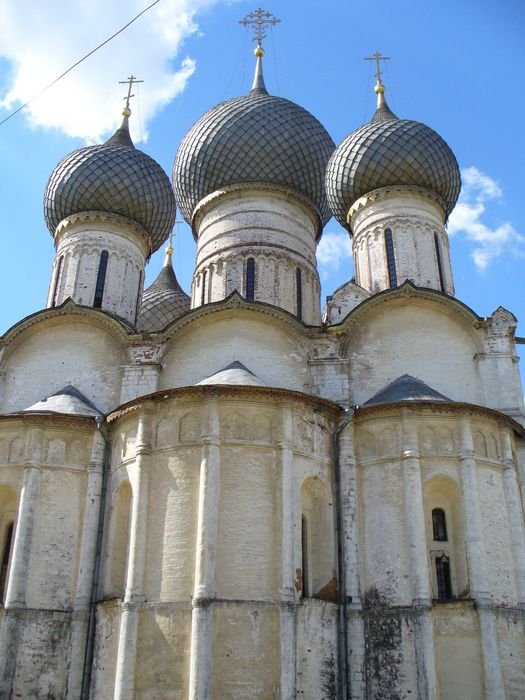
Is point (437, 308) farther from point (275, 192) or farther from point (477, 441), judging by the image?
point (275, 192)

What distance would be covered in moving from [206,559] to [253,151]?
9465mm

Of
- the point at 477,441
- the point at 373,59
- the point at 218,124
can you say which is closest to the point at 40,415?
the point at 477,441

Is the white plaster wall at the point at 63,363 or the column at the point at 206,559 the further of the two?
the white plaster wall at the point at 63,363

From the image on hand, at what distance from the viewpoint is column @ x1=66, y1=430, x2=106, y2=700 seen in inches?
413

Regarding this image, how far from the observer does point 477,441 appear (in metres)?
11.2

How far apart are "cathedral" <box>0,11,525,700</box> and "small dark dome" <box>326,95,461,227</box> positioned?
0.77 metres

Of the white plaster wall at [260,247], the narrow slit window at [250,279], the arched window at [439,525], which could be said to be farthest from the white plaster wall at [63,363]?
the arched window at [439,525]

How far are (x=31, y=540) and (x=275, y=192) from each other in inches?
335

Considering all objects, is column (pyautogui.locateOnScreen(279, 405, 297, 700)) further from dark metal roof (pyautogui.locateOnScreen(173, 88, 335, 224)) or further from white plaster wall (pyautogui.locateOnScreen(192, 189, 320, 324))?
dark metal roof (pyautogui.locateOnScreen(173, 88, 335, 224))

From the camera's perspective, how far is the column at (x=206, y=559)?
920 cm

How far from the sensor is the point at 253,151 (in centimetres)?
1642

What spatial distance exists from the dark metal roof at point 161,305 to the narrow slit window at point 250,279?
397cm

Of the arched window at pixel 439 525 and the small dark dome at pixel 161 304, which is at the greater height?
the small dark dome at pixel 161 304

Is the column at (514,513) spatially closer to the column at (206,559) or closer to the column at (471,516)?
the column at (471,516)
